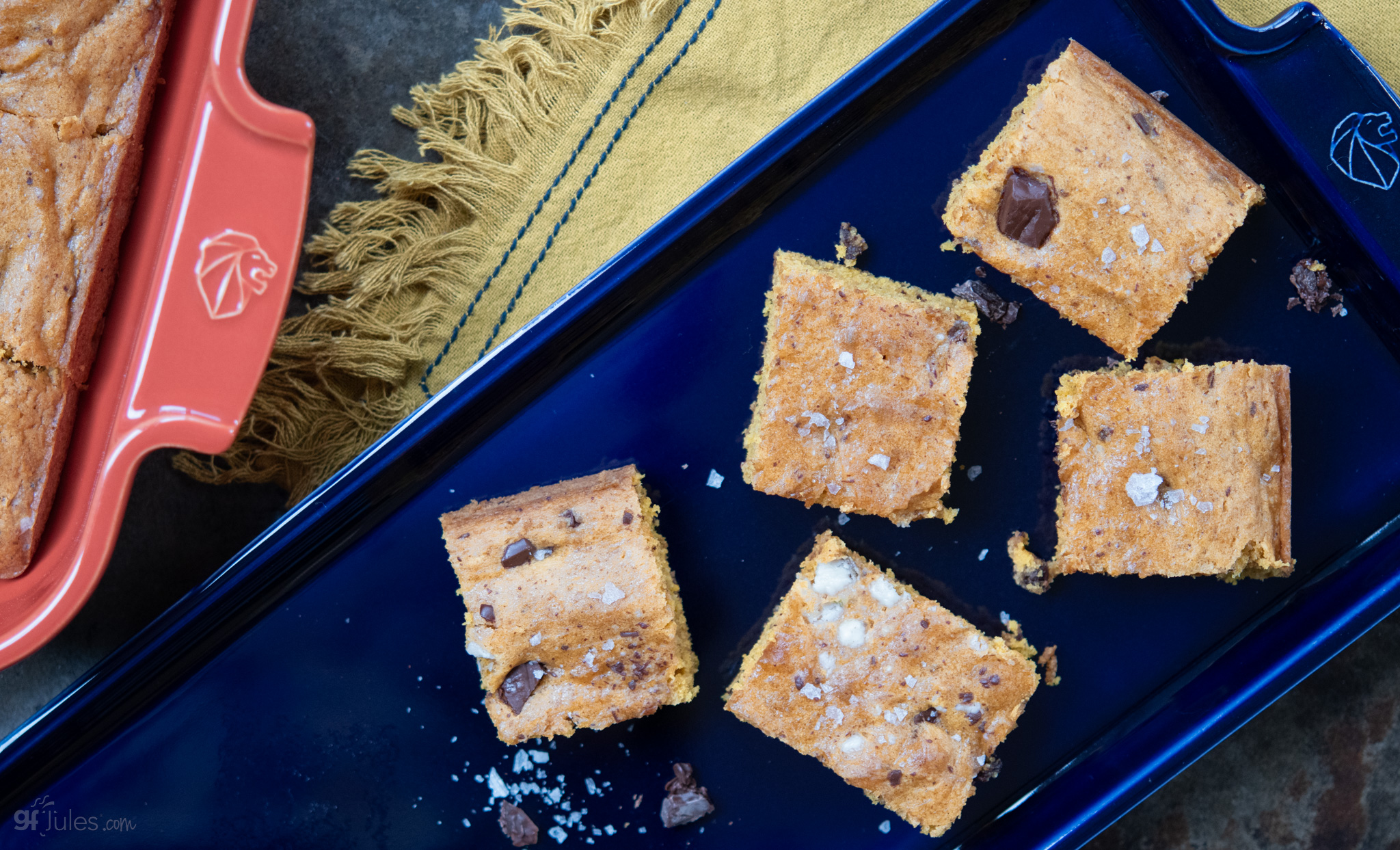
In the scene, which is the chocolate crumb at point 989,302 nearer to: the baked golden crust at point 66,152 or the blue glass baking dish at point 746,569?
the blue glass baking dish at point 746,569

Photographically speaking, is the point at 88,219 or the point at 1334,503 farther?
the point at 1334,503

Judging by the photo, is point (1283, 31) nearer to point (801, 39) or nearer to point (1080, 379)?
point (1080, 379)

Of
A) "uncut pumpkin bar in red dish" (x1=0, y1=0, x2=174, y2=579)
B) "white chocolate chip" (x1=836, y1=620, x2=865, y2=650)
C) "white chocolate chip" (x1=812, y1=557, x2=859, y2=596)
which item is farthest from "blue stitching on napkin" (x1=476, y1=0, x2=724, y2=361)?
"white chocolate chip" (x1=836, y1=620, x2=865, y2=650)

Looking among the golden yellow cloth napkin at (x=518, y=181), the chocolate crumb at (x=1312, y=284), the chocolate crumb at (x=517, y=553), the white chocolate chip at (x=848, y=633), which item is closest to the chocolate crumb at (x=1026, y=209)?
the golden yellow cloth napkin at (x=518, y=181)

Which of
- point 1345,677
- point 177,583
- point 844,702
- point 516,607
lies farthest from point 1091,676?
point 177,583

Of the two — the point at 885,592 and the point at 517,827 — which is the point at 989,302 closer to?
the point at 885,592

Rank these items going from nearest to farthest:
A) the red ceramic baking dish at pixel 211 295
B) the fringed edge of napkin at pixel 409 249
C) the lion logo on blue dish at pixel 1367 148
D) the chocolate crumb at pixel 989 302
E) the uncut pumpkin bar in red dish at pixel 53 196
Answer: the red ceramic baking dish at pixel 211 295
the uncut pumpkin bar in red dish at pixel 53 196
the lion logo on blue dish at pixel 1367 148
the chocolate crumb at pixel 989 302
the fringed edge of napkin at pixel 409 249
